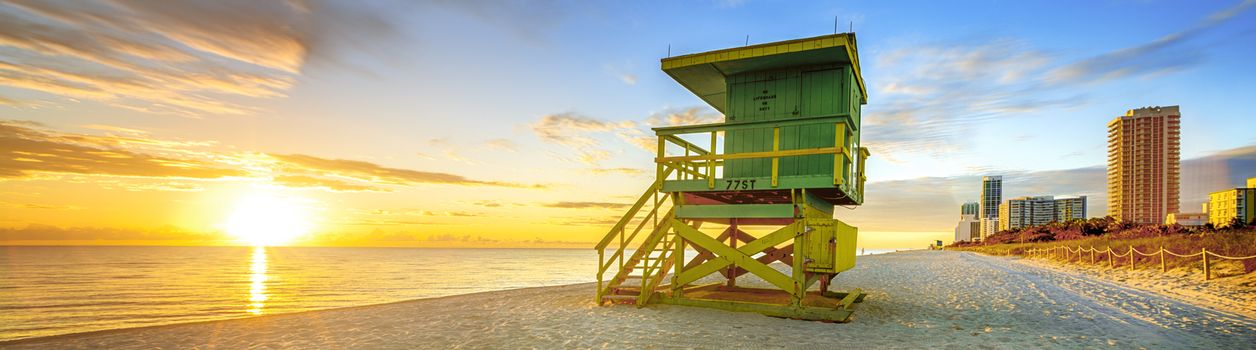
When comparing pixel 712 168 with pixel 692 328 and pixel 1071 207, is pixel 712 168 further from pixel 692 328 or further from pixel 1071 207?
pixel 1071 207

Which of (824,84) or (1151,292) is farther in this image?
(1151,292)

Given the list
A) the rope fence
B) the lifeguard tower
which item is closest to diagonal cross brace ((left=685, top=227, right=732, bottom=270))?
the lifeguard tower

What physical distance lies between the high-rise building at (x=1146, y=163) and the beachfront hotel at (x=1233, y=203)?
13511mm

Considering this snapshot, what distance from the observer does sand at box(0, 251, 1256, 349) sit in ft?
26.1

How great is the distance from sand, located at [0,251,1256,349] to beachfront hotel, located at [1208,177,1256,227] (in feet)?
496

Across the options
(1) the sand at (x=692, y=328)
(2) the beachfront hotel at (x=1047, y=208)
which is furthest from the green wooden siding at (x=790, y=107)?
(2) the beachfront hotel at (x=1047, y=208)

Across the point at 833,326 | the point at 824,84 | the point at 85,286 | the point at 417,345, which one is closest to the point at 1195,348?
the point at 833,326

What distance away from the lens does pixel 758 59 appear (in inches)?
446

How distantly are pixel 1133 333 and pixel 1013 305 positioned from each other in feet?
11.1

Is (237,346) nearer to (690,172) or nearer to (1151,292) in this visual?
(690,172)

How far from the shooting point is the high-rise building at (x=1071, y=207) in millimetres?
186375

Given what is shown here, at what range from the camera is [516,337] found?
27.1 feet

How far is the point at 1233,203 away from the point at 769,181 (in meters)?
189

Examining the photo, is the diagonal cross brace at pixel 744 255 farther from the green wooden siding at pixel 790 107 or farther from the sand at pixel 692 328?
the green wooden siding at pixel 790 107
